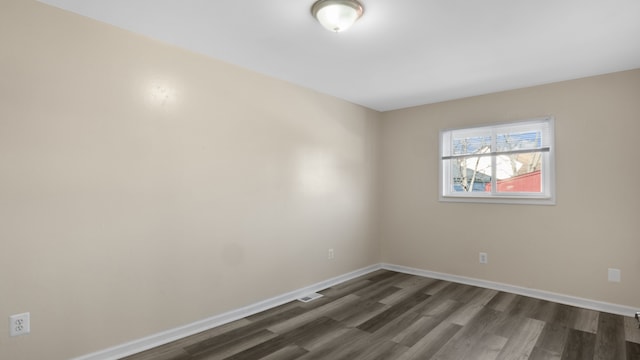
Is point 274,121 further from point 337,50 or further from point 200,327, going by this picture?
point 200,327

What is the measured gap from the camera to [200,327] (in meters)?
2.75

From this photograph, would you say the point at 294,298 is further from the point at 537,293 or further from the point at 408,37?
the point at 408,37

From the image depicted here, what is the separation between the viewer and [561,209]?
3.46m

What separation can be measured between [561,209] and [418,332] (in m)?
2.12

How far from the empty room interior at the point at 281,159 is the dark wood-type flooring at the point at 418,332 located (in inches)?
4.7

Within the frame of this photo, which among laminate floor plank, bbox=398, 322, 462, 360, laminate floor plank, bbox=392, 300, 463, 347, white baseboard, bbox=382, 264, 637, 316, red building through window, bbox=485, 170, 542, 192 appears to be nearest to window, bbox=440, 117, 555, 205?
red building through window, bbox=485, 170, 542, 192

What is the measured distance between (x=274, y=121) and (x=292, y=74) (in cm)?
51

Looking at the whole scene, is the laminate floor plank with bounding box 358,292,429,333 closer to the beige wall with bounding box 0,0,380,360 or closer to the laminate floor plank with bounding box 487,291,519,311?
the laminate floor plank with bounding box 487,291,519,311

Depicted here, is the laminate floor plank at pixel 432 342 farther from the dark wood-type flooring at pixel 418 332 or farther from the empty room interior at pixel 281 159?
the empty room interior at pixel 281 159

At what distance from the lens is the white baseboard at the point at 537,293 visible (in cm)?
315

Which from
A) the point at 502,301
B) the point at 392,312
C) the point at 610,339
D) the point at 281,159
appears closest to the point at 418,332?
the point at 392,312

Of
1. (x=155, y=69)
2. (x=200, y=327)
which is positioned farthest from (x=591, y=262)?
(x=155, y=69)

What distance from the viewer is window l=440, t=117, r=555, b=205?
11.9ft

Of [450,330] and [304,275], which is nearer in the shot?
[450,330]
